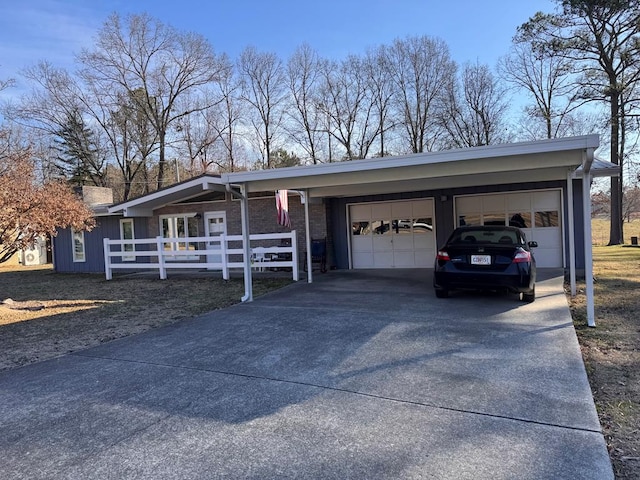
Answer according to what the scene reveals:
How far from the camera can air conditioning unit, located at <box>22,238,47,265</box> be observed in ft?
94.1

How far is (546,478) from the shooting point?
8.60 feet

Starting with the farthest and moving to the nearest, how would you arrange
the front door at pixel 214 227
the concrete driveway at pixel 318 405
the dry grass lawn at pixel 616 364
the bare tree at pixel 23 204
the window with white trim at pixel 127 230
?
the window with white trim at pixel 127 230
the front door at pixel 214 227
the bare tree at pixel 23 204
the dry grass lawn at pixel 616 364
the concrete driveway at pixel 318 405

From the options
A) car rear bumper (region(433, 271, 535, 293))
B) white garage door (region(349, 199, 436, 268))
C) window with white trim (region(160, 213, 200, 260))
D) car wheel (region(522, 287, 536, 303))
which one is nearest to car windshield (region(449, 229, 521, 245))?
car rear bumper (region(433, 271, 535, 293))

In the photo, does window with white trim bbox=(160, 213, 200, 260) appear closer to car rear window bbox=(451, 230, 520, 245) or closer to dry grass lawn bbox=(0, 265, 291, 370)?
dry grass lawn bbox=(0, 265, 291, 370)

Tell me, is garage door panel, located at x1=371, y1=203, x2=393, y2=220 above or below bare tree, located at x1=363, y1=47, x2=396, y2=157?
below

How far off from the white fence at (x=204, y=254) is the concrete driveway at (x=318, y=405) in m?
5.46

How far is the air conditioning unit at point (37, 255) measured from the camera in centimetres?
2867

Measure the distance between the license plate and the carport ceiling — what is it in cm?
147

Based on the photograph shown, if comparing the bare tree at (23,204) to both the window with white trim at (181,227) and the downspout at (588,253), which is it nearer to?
the window with white trim at (181,227)

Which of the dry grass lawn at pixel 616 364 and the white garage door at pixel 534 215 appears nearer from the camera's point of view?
the dry grass lawn at pixel 616 364

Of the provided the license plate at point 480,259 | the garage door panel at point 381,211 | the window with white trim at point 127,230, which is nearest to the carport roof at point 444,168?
the license plate at point 480,259

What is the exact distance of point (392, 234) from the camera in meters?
14.3

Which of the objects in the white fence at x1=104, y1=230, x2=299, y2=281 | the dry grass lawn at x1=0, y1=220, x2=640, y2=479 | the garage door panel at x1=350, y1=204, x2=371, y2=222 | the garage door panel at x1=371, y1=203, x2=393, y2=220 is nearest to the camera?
the dry grass lawn at x1=0, y1=220, x2=640, y2=479

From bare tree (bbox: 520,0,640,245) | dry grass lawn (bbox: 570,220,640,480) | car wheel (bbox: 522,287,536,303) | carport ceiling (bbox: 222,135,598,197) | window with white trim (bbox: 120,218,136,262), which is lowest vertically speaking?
dry grass lawn (bbox: 570,220,640,480)
